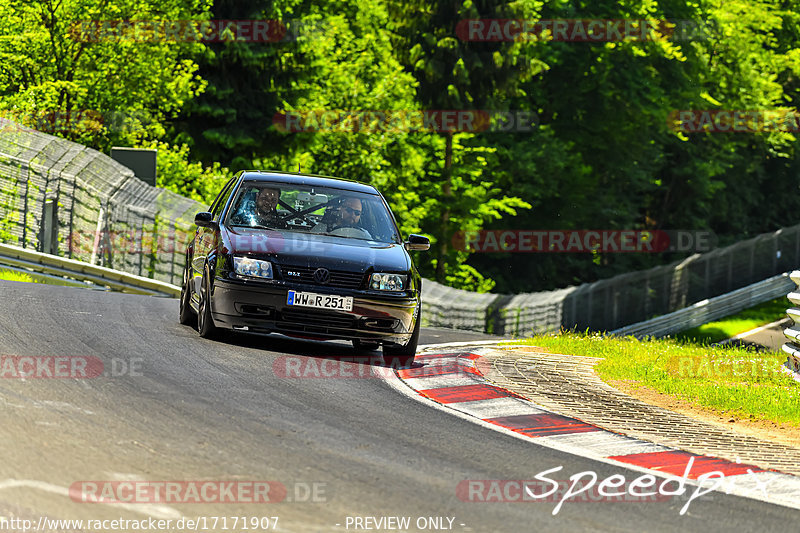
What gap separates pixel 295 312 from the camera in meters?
11.5

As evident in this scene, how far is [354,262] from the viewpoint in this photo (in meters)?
11.8

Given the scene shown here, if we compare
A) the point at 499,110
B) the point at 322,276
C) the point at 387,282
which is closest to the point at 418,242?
the point at 387,282

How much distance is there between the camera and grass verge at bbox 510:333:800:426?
11.5 m

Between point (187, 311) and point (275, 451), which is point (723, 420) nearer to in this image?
point (275, 451)

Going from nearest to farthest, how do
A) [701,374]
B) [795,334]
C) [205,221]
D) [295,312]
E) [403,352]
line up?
[295,312], [403,352], [205,221], [795,334], [701,374]

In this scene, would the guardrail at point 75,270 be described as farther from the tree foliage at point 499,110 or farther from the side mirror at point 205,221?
the tree foliage at point 499,110

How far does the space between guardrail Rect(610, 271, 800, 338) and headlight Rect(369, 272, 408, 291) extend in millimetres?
29436

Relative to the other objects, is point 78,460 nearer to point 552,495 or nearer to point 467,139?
point 552,495

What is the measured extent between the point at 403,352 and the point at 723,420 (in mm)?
3318

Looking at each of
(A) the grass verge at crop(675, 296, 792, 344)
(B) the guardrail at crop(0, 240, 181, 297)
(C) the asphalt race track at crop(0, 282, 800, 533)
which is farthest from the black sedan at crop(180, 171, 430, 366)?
(A) the grass verge at crop(675, 296, 792, 344)

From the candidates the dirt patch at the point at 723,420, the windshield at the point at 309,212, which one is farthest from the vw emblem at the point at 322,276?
the dirt patch at the point at 723,420

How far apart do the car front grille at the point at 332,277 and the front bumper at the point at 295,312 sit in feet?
0.19

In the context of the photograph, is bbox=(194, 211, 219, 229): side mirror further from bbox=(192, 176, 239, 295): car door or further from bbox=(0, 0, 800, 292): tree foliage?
bbox=(0, 0, 800, 292): tree foliage

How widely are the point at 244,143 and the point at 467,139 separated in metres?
10.9
